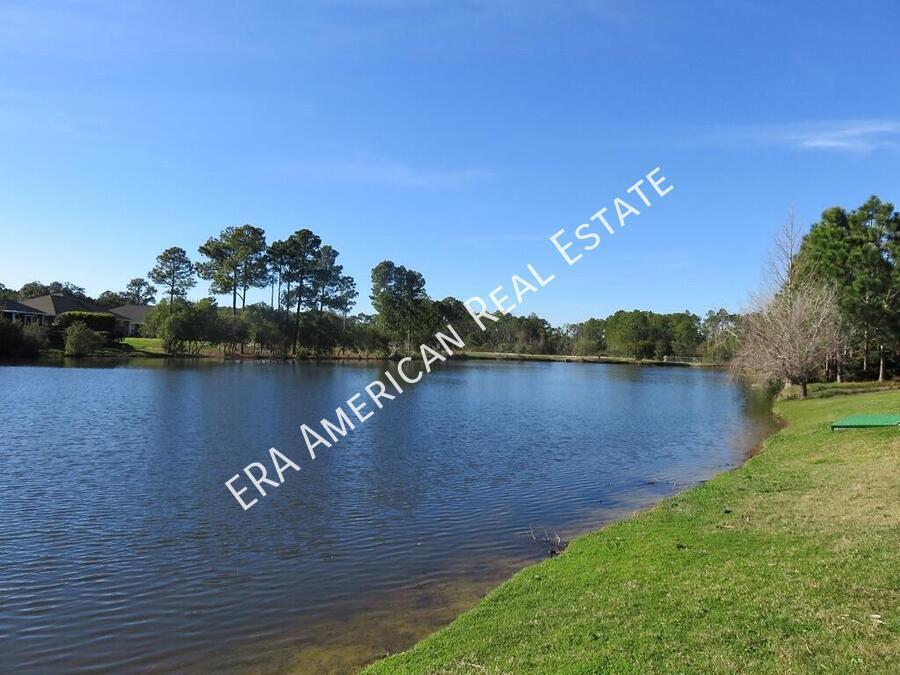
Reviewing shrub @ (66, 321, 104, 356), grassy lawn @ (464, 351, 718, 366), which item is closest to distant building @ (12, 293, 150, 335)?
shrub @ (66, 321, 104, 356)

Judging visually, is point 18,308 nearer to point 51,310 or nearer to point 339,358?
point 51,310

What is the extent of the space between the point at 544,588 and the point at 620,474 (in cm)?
1135

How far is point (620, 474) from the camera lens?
Result: 62.2ft

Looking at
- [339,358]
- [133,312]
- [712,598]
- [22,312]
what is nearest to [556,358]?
[339,358]

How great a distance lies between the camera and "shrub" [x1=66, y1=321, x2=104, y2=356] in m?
67.3

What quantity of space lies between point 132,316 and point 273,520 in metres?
106

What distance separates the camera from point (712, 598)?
6660 millimetres

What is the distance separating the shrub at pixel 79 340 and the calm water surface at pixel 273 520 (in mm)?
42185

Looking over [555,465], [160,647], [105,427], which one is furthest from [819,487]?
[105,427]

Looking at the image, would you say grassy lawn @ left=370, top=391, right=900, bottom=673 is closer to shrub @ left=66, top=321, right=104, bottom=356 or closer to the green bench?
the green bench

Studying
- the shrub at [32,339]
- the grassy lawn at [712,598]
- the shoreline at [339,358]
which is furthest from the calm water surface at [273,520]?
the shoreline at [339,358]

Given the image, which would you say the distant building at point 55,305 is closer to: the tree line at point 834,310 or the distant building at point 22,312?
the distant building at point 22,312

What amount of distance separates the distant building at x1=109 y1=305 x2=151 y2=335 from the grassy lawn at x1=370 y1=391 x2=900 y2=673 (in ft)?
354

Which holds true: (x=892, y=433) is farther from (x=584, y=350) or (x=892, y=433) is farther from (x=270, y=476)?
(x=584, y=350)
